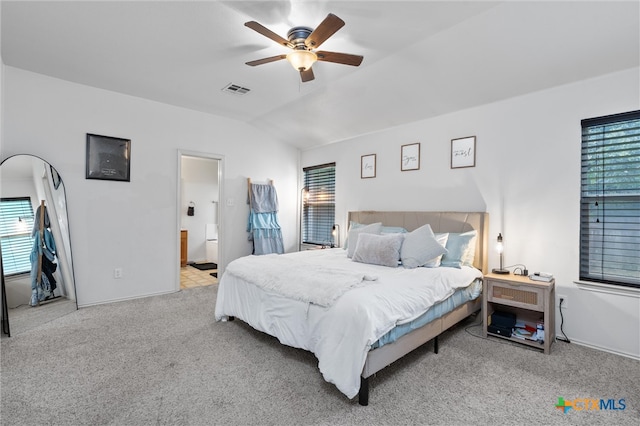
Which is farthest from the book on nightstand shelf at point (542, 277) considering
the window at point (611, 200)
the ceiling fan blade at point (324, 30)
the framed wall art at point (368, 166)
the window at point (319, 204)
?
the window at point (319, 204)

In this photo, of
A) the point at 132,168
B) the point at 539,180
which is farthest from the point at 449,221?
the point at 132,168

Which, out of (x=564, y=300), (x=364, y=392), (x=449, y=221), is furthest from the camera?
(x=449, y=221)

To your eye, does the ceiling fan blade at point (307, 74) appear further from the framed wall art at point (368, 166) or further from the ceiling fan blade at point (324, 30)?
the framed wall art at point (368, 166)

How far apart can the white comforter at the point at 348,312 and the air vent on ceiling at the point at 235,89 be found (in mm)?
2302

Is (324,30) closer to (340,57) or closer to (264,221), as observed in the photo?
(340,57)

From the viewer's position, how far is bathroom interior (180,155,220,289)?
261 inches

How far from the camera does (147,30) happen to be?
2.63 meters

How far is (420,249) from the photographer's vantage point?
302 centimetres

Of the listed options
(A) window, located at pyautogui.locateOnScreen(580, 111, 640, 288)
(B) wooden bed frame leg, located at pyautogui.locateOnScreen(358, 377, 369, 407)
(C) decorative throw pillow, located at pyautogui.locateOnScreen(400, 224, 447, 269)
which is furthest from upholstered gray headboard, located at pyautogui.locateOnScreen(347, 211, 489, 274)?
(B) wooden bed frame leg, located at pyautogui.locateOnScreen(358, 377, 369, 407)

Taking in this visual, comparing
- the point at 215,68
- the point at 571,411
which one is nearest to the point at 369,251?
the point at 571,411

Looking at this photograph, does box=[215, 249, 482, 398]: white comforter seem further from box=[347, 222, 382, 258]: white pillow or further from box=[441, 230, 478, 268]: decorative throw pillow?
box=[347, 222, 382, 258]: white pillow

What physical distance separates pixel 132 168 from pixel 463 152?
4182 mm

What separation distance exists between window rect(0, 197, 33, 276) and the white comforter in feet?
6.92

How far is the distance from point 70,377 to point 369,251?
2.63 meters
